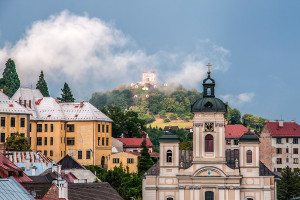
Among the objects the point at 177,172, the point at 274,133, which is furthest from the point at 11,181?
the point at 274,133

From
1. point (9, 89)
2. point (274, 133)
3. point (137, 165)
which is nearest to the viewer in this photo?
point (137, 165)

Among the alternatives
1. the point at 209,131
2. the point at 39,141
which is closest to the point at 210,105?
the point at 209,131

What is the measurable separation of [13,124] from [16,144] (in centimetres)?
860

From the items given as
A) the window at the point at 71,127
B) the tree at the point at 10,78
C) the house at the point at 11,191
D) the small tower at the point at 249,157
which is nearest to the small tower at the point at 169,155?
the small tower at the point at 249,157

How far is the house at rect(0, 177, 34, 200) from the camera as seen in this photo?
51.2 metres

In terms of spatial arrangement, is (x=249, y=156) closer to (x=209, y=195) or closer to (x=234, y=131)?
(x=209, y=195)

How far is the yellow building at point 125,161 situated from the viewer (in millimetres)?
122875

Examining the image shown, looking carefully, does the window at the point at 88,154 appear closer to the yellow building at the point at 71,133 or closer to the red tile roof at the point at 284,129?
the yellow building at the point at 71,133

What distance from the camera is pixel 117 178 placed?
102 metres

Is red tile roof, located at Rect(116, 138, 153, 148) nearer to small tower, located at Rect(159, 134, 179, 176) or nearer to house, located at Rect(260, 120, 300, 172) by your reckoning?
house, located at Rect(260, 120, 300, 172)

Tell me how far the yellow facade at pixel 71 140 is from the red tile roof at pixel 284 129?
97.4ft

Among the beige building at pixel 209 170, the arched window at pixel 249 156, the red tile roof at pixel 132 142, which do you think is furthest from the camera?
the red tile roof at pixel 132 142

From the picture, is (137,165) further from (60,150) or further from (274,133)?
(274,133)

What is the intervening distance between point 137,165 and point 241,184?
28253mm
